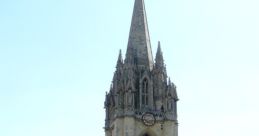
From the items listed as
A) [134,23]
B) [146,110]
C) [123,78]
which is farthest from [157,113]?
[134,23]

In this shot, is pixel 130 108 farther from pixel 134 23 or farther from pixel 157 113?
pixel 134 23

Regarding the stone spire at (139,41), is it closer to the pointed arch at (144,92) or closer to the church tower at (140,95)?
the church tower at (140,95)

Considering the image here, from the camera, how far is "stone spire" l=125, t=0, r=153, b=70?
193ft

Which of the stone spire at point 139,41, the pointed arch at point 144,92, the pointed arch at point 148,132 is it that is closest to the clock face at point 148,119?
the pointed arch at point 148,132

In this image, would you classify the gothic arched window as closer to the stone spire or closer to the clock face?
the clock face

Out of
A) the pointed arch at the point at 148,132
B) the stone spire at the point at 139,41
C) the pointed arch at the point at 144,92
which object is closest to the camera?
the pointed arch at the point at 148,132

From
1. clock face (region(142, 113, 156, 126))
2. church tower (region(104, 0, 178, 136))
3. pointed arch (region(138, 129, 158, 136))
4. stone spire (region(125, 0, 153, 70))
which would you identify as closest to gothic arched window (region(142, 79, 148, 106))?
church tower (region(104, 0, 178, 136))

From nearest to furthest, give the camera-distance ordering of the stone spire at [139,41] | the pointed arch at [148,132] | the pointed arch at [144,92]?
the pointed arch at [148,132] < the pointed arch at [144,92] < the stone spire at [139,41]

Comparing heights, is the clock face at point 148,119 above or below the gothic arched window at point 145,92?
below

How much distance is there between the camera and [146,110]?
182 feet

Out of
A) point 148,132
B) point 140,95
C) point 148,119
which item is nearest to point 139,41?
point 140,95

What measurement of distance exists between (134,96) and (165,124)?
12.9ft

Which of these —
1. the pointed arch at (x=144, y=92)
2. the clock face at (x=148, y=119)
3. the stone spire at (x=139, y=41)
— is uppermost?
the stone spire at (x=139, y=41)

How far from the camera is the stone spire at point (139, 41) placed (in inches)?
2317
